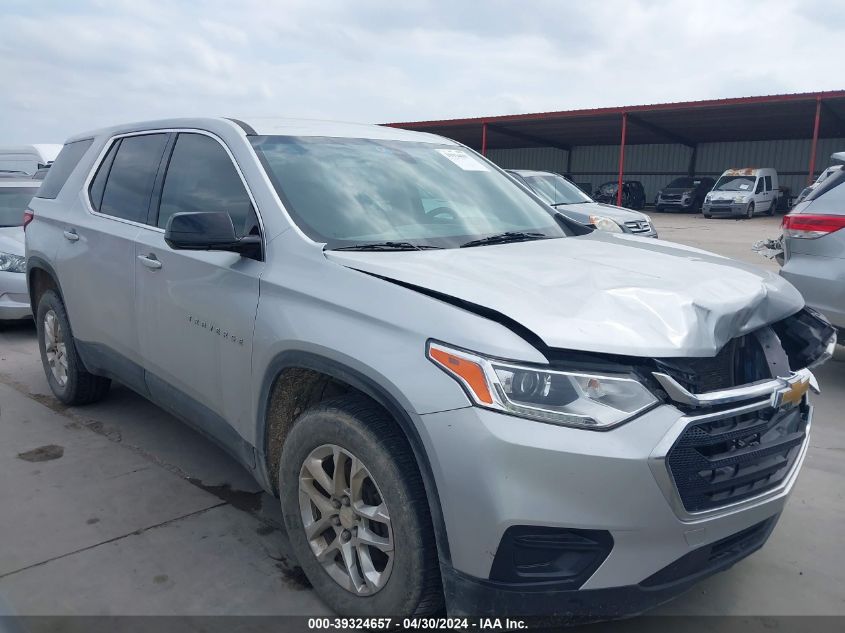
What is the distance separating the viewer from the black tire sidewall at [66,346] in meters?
4.54

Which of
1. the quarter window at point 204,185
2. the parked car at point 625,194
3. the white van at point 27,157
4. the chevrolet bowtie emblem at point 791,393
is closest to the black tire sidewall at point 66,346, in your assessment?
the quarter window at point 204,185

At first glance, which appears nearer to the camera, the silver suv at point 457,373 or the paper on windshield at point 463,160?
the silver suv at point 457,373

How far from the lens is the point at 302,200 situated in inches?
115

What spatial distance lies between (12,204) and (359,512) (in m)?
7.22

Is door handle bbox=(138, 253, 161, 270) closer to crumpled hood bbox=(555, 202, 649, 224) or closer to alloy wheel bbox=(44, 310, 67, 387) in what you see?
alloy wheel bbox=(44, 310, 67, 387)

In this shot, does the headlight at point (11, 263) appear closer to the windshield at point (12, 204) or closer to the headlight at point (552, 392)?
the windshield at point (12, 204)

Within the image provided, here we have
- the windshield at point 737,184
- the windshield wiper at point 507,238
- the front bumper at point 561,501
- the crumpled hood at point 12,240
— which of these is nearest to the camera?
the front bumper at point 561,501

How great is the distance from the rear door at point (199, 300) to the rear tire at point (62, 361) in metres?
1.25

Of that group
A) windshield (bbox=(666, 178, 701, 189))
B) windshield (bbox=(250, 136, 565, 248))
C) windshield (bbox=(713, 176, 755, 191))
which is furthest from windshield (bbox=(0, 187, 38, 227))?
windshield (bbox=(666, 178, 701, 189))

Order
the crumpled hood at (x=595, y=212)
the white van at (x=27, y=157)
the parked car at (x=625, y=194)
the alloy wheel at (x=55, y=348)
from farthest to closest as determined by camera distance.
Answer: the parked car at (x=625, y=194)
the white van at (x=27, y=157)
the crumpled hood at (x=595, y=212)
the alloy wheel at (x=55, y=348)

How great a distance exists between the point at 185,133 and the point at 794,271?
424 cm

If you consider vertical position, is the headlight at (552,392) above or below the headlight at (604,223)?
above

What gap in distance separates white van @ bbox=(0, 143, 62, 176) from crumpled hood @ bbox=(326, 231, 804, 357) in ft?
60.4

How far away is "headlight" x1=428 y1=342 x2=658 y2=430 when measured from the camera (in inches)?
78.3
